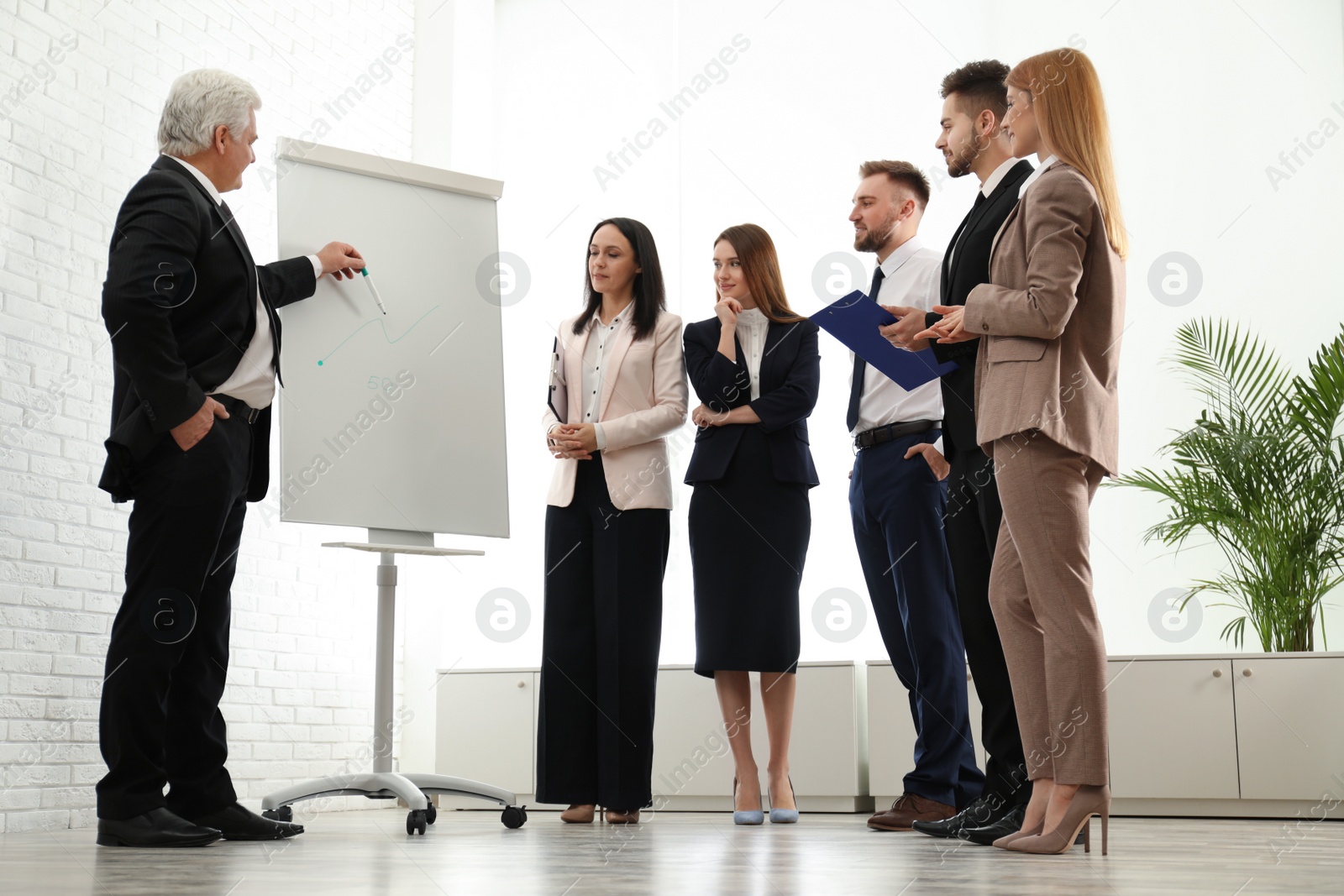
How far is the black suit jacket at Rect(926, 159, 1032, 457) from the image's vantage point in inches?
98.3

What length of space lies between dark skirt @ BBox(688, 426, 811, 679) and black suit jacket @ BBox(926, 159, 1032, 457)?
2.24 ft

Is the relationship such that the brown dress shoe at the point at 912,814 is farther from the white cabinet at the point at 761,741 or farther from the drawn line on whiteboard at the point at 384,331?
the drawn line on whiteboard at the point at 384,331

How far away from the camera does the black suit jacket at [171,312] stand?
239 centimetres

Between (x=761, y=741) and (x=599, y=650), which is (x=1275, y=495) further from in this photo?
(x=599, y=650)

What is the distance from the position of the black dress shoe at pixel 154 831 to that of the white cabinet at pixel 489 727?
1.86 metres

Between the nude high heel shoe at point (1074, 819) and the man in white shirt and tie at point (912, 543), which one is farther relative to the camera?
the man in white shirt and tie at point (912, 543)

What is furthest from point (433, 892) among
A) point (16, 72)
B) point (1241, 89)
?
point (1241, 89)

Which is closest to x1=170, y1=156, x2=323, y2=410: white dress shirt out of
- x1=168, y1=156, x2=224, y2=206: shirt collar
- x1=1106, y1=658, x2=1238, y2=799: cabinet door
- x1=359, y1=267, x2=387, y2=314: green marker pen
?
x1=168, y1=156, x2=224, y2=206: shirt collar

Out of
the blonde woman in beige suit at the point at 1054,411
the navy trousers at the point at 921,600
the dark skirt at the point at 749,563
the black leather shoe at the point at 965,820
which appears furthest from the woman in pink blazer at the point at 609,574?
the blonde woman in beige suit at the point at 1054,411

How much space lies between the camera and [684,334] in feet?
11.0

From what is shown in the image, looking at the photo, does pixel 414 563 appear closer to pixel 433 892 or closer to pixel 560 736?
pixel 560 736

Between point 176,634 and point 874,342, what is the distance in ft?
5.22

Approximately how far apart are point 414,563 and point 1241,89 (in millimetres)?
3758

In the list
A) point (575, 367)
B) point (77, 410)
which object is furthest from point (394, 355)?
point (77, 410)
